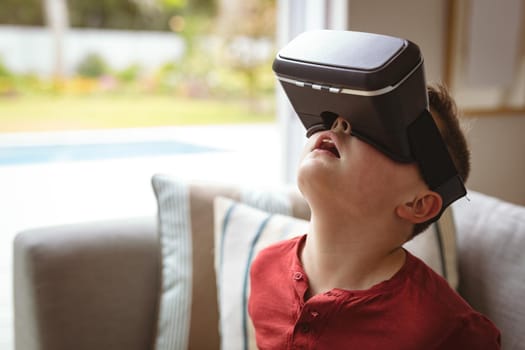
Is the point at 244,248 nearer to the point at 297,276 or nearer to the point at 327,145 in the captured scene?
the point at 297,276

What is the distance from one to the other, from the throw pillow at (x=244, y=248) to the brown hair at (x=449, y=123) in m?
0.40

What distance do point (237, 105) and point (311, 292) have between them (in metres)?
11.4

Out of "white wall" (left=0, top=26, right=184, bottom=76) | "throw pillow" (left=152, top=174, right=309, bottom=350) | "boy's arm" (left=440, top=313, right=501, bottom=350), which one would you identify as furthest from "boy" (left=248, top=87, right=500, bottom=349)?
"white wall" (left=0, top=26, right=184, bottom=76)

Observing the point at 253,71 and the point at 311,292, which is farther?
the point at 253,71

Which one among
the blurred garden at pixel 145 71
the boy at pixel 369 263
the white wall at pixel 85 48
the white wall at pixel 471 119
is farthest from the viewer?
the blurred garden at pixel 145 71

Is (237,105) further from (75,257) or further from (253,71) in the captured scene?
(75,257)

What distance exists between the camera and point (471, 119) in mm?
2137

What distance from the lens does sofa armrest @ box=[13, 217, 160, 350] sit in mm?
1227

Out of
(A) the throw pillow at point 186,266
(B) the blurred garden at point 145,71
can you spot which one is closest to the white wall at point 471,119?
(A) the throw pillow at point 186,266

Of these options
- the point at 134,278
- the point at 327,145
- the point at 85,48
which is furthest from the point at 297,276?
the point at 85,48

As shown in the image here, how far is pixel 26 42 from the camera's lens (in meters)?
10.4

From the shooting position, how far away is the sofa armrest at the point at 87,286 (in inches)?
48.3

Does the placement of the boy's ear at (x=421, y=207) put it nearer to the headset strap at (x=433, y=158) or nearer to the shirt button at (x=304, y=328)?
the headset strap at (x=433, y=158)

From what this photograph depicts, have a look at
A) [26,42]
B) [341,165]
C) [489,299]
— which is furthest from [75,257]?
[26,42]
